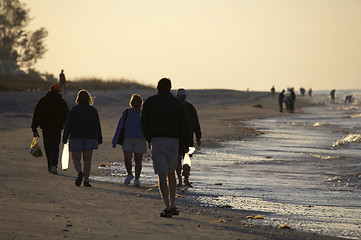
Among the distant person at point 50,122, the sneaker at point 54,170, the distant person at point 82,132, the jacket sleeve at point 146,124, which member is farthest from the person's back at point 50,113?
the jacket sleeve at point 146,124

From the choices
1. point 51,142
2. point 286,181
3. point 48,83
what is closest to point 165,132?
point 286,181

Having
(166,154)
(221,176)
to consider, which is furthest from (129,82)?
(166,154)

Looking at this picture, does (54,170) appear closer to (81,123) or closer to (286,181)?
(81,123)

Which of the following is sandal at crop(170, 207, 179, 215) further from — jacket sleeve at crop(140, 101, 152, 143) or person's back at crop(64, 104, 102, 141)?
person's back at crop(64, 104, 102, 141)

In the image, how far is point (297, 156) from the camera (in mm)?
18109

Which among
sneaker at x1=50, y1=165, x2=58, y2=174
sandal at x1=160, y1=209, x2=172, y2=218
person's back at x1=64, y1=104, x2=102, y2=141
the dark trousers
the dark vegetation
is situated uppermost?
the dark vegetation

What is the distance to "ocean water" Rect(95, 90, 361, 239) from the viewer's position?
899 centimetres

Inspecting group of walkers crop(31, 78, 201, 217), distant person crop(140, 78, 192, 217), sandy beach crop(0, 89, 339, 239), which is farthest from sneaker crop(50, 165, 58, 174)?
distant person crop(140, 78, 192, 217)

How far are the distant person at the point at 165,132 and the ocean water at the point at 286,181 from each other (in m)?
1.37

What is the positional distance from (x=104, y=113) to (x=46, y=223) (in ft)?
107

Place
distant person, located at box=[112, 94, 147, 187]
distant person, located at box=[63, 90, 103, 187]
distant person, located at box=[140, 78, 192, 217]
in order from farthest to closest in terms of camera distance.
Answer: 1. distant person, located at box=[112, 94, 147, 187]
2. distant person, located at box=[63, 90, 103, 187]
3. distant person, located at box=[140, 78, 192, 217]

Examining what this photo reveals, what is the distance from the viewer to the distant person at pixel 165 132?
28.9 feet

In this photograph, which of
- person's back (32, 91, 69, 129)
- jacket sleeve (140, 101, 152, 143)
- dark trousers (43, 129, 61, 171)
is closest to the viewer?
jacket sleeve (140, 101, 152, 143)

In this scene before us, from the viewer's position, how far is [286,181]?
13047mm
